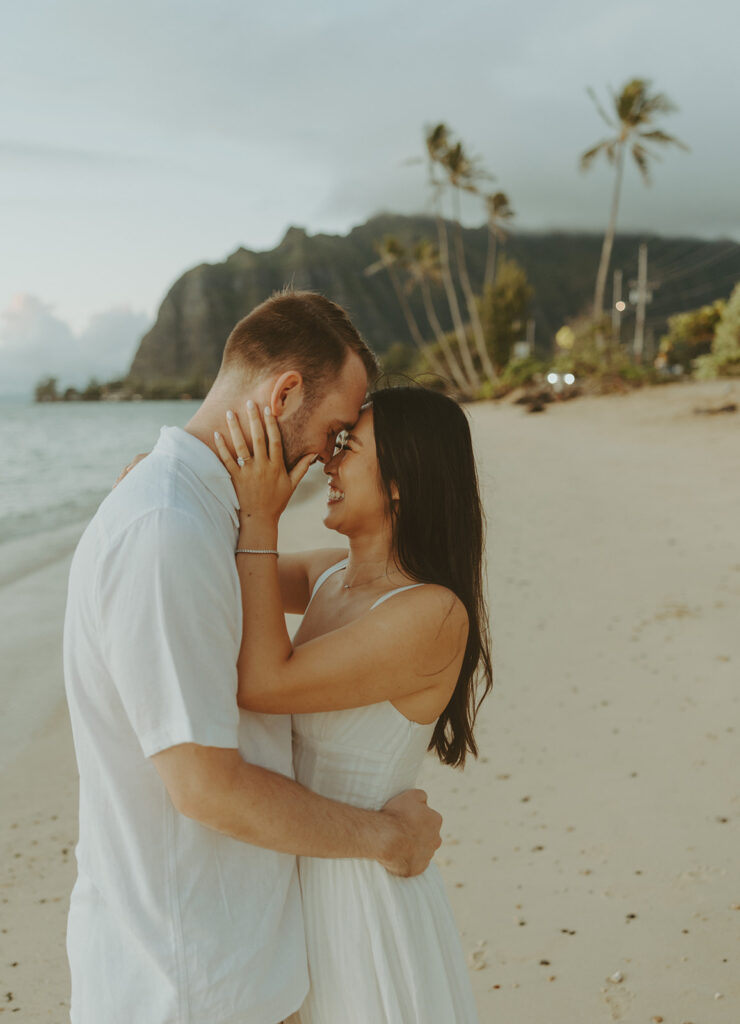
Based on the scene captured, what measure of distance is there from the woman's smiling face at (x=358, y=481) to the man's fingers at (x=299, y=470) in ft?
0.55

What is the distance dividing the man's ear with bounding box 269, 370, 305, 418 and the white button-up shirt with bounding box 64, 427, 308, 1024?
220 millimetres

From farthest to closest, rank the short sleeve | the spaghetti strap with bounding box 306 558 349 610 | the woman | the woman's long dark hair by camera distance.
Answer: the spaghetti strap with bounding box 306 558 349 610, the woman's long dark hair, the woman, the short sleeve

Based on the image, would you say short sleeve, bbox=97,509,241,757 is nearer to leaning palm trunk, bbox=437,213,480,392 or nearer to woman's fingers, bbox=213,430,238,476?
→ woman's fingers, bbox=213,430,238,476

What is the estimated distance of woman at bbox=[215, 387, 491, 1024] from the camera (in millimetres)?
1751

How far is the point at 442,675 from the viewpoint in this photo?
198cm

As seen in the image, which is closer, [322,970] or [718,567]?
[322,970]

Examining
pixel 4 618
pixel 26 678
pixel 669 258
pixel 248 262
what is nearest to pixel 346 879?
pixel 26 678

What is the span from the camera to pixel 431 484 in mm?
2127

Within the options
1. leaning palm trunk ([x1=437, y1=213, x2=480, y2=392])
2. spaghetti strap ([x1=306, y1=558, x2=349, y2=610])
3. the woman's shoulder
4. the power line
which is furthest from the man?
the power line

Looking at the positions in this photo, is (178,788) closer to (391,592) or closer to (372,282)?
(391,592)

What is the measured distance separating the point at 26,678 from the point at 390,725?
615 cm

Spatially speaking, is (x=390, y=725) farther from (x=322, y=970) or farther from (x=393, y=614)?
(x=322, y=970)

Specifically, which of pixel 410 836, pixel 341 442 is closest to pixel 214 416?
pixel 341 442

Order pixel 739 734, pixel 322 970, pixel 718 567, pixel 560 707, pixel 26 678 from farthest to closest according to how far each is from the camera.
Result: 1. pixel 718 567
2. pixel 26 678
3. pixel 560 707
4. pixel 739 734
5. pixel 322 970
